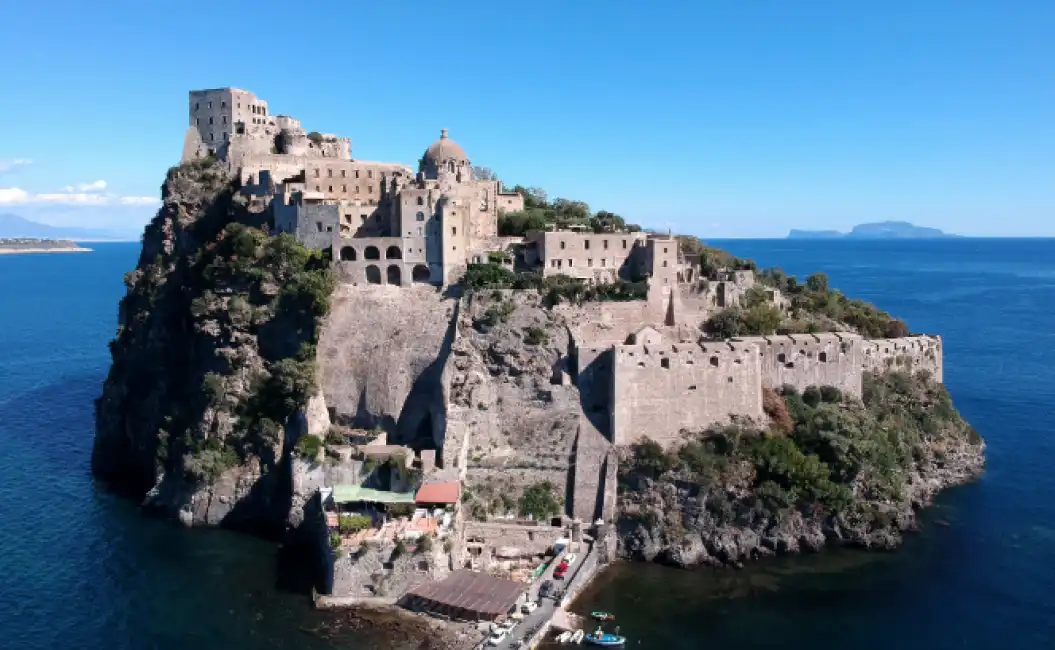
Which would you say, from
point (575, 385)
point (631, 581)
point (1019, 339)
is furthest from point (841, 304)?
point (1019, 339)

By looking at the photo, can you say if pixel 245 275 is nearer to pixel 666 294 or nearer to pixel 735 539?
pixel 666 294

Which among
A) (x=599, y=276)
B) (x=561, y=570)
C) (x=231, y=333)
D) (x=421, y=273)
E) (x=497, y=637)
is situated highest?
(x=421, y=273)

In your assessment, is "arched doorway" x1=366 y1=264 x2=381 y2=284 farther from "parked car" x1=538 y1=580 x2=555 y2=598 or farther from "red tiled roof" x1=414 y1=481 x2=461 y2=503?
"parked car" x1=538 y1=580 x2=555 y2=598

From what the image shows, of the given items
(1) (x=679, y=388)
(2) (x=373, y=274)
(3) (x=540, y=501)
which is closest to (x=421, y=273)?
(2) (x=373, y=274)

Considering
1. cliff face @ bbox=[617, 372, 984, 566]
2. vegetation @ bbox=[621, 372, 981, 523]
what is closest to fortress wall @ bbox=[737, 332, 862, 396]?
vegetation @ bbox=[621, 372, 981, 523]

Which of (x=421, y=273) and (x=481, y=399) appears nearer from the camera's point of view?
(x=481, y=399)

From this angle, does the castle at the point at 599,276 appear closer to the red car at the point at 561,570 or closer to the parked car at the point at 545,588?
the red car at the point at 561,570

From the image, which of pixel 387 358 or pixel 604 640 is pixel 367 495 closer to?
pixel 387 358
